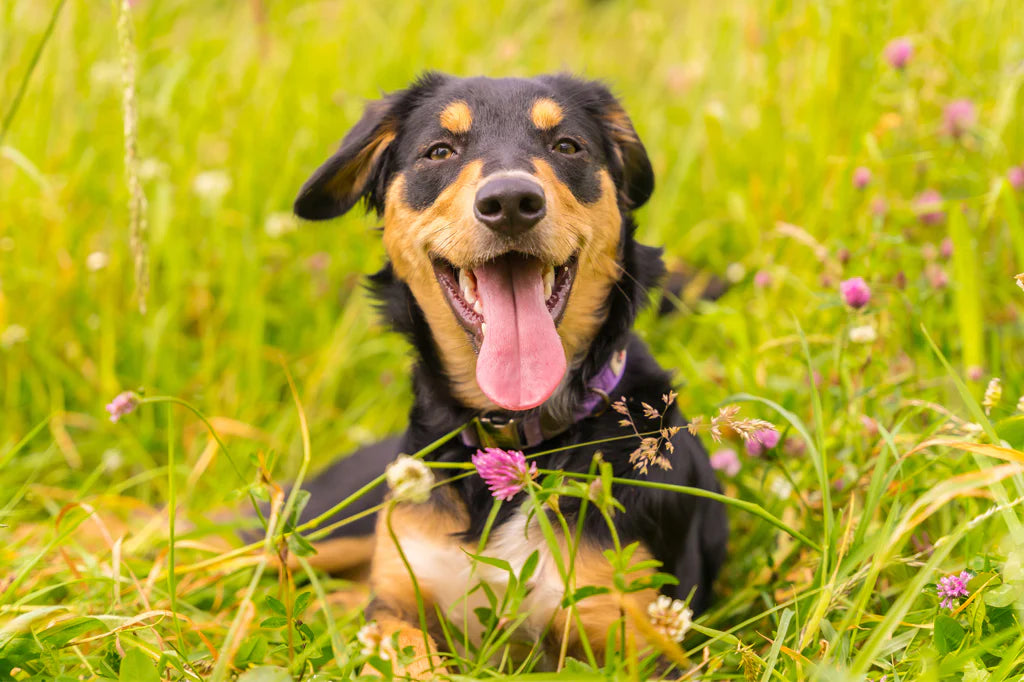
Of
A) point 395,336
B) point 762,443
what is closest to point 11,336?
point 395,336

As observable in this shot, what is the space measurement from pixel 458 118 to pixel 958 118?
7.12 ft

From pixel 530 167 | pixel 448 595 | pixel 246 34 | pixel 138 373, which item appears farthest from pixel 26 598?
pixel 246 34

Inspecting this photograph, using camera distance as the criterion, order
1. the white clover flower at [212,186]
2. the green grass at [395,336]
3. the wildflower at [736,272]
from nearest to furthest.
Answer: the green grass at [395,336], the white clover flower at [212,186], the wildflower at [736,272]

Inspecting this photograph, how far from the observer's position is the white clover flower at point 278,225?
4.16 m

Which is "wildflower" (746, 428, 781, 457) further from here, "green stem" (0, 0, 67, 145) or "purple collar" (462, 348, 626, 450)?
"green stem" (0, 0, 67, 145)

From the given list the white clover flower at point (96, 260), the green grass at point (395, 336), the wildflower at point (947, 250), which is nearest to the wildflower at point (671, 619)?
the green grass at point (395, 336)

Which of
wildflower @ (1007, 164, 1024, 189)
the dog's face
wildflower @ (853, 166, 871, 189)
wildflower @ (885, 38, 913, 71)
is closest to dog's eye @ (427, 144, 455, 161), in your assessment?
the dog's face

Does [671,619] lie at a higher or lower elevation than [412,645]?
higher

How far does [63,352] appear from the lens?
3.78m

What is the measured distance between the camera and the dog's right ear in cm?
263

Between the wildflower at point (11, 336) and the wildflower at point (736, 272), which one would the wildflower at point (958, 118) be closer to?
the wildflower at point (736, 272)

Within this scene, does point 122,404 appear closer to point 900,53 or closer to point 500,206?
point 500,206

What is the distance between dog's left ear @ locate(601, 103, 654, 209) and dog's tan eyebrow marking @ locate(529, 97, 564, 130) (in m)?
0.25

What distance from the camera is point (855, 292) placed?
2.40m
